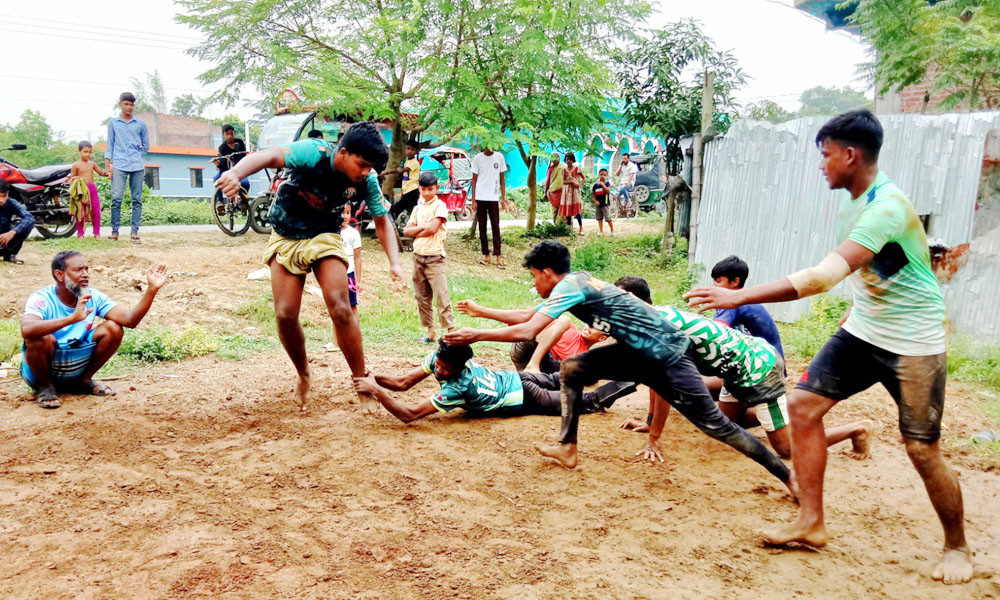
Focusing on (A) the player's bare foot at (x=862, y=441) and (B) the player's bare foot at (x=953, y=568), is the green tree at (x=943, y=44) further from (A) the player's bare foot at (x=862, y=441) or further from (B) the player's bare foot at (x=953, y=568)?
(B) the player's bare foot at (x=953, y=568)

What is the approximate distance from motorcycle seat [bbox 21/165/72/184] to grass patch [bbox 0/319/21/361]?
4486mm

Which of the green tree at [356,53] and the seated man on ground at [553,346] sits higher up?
the green tree at [356,53]

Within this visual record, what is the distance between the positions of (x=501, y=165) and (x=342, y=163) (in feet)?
26.5

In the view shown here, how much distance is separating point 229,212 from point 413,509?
31.5ft

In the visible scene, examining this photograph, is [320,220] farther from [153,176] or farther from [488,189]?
[153,176]

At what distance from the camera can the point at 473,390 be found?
485 cm

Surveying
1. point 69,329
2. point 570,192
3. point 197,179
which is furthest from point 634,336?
point 197,179

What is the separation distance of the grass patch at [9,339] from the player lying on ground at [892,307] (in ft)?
18.9

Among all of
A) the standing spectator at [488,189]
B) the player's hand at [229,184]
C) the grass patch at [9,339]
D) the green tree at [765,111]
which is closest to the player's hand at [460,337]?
the player's hand at [229,184]

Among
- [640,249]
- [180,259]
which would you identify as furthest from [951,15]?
[180,259]

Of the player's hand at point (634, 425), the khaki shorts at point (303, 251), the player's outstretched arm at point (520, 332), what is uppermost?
the khaki shorts at point (303, 251)

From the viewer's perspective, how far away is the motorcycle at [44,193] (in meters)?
A: 10.5

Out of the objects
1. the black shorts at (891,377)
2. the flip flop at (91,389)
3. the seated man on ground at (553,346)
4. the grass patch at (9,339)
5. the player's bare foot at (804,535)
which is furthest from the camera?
the grass patch at (9,339)

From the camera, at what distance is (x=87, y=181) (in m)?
→ 10.9
